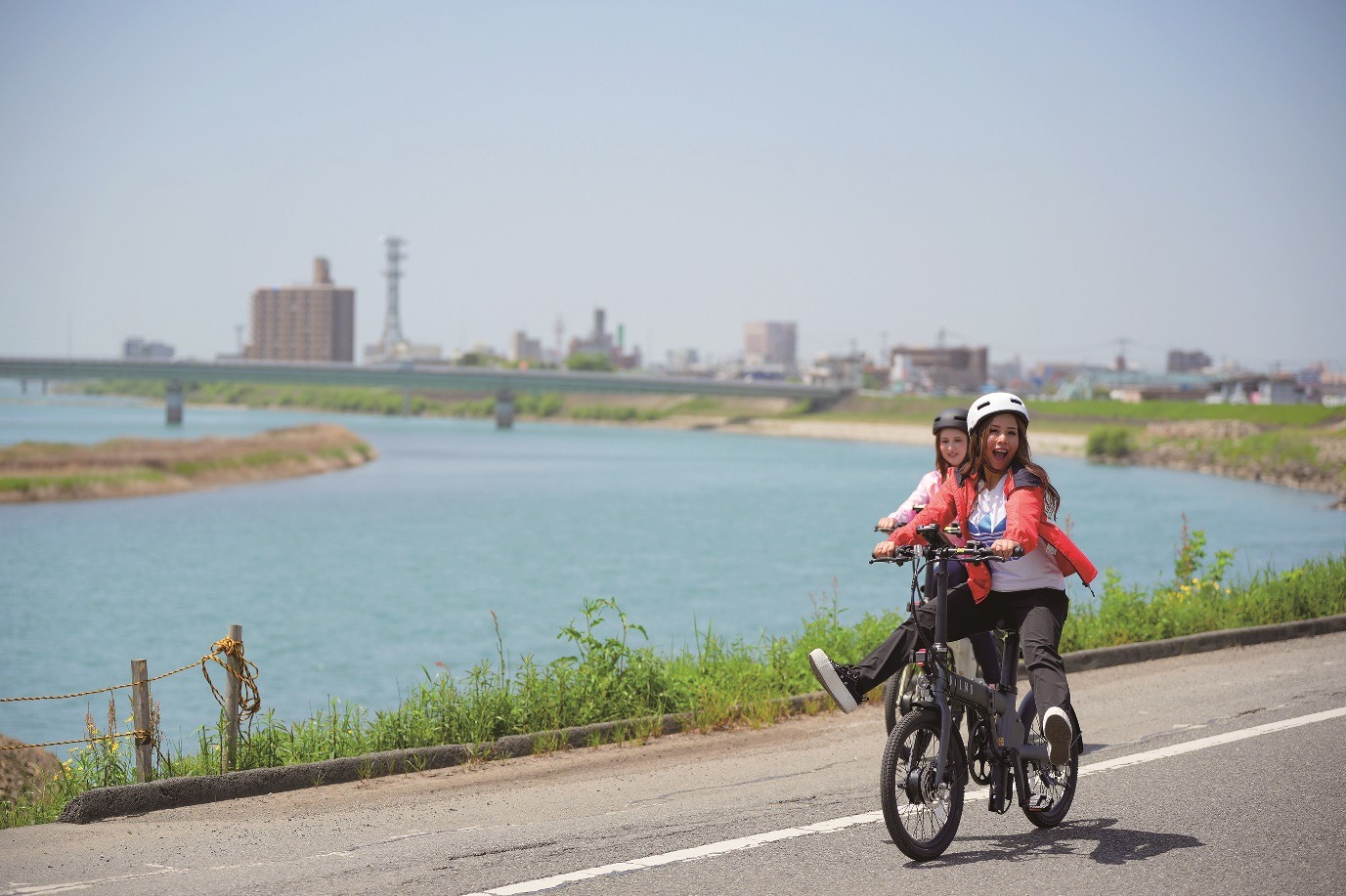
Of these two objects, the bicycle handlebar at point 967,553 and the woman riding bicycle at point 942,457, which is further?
the woman riding bicycle at point 942,457

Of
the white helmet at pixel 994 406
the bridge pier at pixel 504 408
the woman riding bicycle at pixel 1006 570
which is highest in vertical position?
the white helmet at pixel 994 406

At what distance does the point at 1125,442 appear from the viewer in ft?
322

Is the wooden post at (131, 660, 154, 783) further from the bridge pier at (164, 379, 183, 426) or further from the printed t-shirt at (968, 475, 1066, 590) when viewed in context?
the bridge pier at (164, 379, 183, 426)

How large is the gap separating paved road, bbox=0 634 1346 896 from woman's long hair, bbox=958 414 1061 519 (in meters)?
1.59

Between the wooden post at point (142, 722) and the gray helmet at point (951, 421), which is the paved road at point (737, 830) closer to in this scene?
the wooden post at point (142, 722)

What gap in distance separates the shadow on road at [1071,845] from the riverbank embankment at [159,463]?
201ft

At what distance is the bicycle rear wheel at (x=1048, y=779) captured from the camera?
20.0 ft

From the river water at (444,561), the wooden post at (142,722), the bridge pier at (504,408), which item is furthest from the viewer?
the bridge pier at (504,408)

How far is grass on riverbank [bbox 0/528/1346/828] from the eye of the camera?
8.20 meters

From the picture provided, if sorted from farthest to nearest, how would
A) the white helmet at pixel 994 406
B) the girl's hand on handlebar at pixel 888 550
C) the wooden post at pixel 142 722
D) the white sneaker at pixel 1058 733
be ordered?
1. the wooden post at pixel 142 722
2. the white helmet at pixel 994 406
3. the girl's hand on handlebar at pixel 888 550
4. the white sneaker at pixel 1058 733


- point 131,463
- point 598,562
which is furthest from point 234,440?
point 598,562

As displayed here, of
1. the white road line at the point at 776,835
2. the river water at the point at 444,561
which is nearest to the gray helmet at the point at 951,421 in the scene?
the white road line at the point at 776,835

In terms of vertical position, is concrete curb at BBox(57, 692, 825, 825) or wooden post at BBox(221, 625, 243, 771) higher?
wooden post at BBox(221, 625, 243, 771)

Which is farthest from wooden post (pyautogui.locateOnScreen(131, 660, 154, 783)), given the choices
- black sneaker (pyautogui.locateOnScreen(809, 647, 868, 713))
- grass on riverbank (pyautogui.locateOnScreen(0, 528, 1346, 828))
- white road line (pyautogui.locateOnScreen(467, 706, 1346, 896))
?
black sneaker (pyautogui.locateOnScreen(809, 647, 868, 713))
